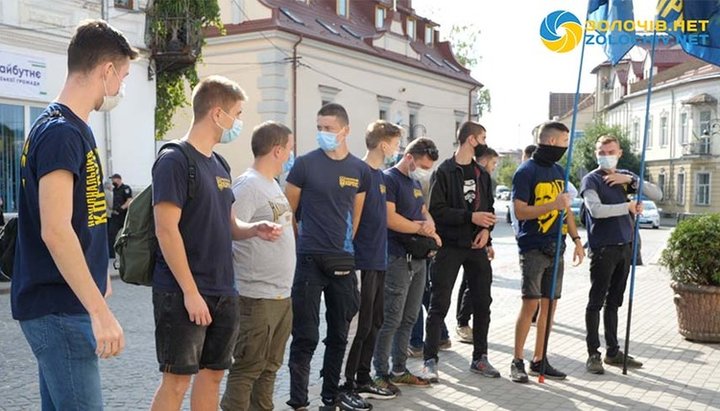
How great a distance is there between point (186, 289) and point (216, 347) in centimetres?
43

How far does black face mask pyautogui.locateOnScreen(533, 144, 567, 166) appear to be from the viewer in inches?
255

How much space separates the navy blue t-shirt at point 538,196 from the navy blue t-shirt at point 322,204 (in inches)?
79.5

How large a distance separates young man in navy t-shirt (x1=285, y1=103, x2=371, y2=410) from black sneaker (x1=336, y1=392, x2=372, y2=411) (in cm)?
2

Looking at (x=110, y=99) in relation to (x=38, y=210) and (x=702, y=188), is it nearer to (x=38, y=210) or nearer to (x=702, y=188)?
(x=38, y=210)

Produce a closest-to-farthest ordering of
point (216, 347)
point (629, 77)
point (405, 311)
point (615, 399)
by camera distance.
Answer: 1. point (216, 347)
2. point (615, 399)
3. point (405, 311)
4. point (629, 77)

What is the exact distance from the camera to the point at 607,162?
6.92 metres

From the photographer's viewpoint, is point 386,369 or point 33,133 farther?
point 386,369

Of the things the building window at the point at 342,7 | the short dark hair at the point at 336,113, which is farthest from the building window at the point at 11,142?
the building window at the point at 342,7

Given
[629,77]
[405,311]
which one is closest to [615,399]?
[405,311]

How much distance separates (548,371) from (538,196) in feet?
5.03

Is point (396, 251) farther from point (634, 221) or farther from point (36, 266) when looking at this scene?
point (36, 266)

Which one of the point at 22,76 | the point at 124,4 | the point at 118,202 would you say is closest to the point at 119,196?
the point at 118,202

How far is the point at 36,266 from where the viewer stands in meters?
2.80

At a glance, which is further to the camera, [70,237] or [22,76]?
[22,76]
